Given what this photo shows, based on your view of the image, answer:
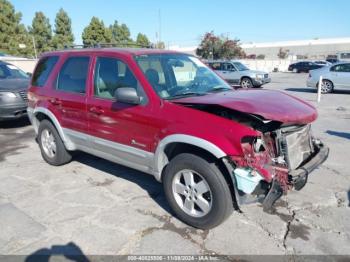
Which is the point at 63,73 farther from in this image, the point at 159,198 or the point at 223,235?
the point at 223,235

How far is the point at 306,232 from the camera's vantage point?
3.52 metres

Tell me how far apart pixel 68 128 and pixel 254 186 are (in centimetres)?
320

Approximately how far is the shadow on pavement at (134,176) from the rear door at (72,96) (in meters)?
0.78

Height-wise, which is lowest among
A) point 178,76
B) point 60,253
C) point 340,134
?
point 340,134

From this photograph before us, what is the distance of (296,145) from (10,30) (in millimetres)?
37019

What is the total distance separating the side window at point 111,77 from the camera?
4070mm

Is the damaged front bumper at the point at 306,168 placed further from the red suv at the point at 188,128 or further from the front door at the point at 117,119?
the front door at the point at 117,119

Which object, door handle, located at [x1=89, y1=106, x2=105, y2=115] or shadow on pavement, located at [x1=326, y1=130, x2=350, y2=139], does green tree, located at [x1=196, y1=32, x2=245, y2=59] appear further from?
door handle, located at [x1=89, y1=106, x2=105, y2=115]

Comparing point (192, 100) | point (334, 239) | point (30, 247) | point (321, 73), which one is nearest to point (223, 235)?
point (334, 239)

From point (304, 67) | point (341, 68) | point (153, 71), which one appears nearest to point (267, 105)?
point (153, 71)

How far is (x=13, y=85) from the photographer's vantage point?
8.88 metres

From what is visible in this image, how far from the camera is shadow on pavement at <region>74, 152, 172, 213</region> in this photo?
4.41 meters

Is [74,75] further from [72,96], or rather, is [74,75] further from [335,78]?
[335,78]

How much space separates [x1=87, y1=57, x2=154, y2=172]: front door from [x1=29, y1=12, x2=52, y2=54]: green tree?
40.9 m
